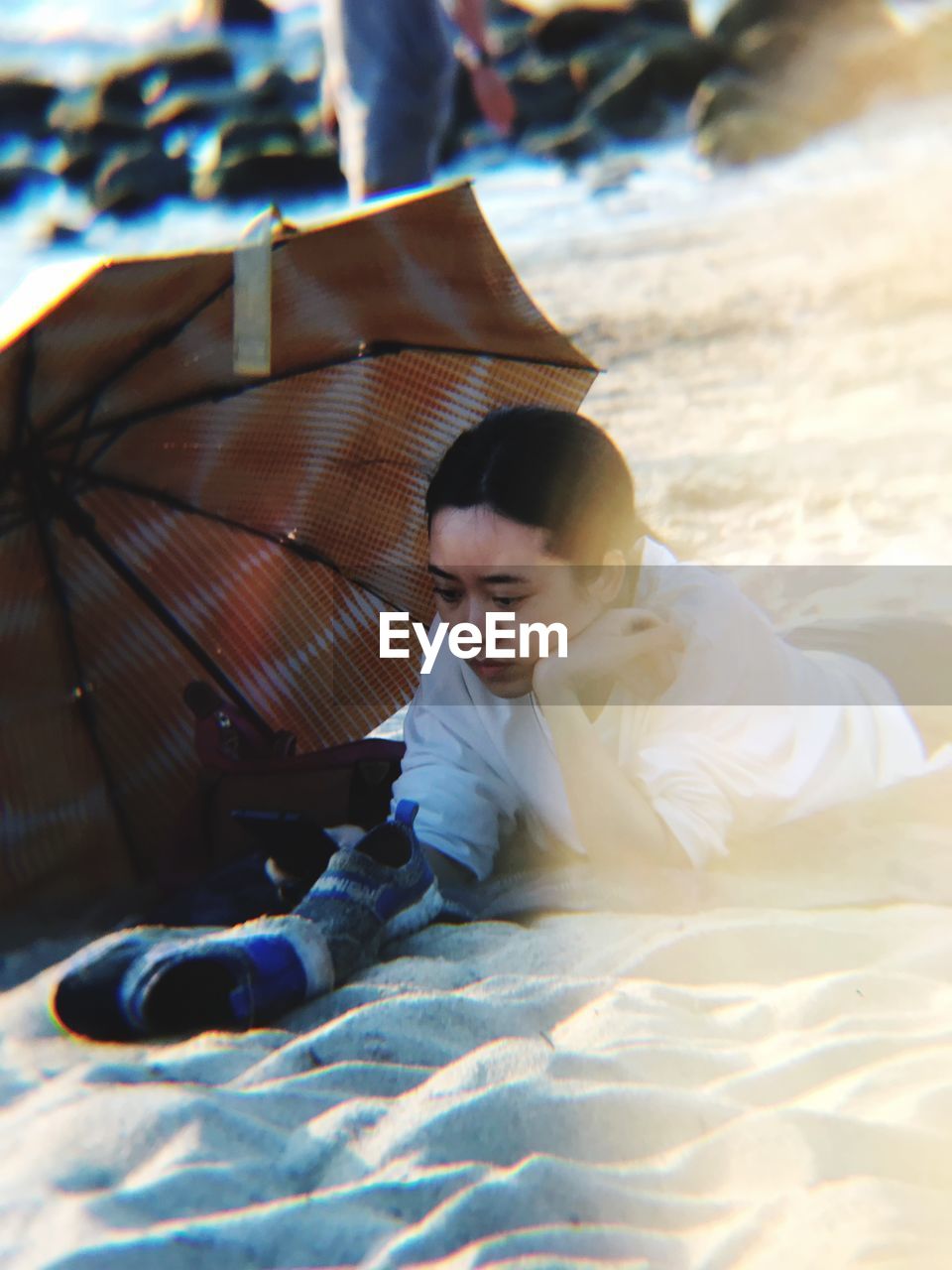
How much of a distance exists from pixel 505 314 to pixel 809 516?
1702mm

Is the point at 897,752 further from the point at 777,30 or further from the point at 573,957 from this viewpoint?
the point at 777,30

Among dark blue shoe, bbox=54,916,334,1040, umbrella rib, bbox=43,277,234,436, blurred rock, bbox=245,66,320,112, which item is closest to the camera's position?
dark blue shoe, bbox=54,916,334,1040

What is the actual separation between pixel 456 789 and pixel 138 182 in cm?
1416

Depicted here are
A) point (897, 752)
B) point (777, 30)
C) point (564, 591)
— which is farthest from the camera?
point (777, 30)

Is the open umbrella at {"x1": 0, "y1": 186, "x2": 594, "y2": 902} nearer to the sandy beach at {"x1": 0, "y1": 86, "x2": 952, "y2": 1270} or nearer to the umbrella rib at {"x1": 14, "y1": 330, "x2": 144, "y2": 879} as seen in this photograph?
the umbrella rib at {"x1": 14, "y1": 330, "x2": 144, "y2": 879}

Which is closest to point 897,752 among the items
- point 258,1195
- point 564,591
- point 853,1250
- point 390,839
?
point 564,591

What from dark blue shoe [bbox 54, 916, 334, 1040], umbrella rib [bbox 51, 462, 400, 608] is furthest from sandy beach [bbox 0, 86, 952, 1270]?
umbrella rib [bbox 51, 462, 400, 608]

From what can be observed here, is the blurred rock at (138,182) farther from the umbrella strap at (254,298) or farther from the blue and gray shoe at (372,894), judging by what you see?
the blue and gray shoe at (372,894)

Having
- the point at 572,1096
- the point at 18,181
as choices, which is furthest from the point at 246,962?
the point at 18,181

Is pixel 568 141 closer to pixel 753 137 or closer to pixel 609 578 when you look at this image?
pixel 753 137

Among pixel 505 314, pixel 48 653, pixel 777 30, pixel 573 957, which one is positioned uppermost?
pixel 777 30

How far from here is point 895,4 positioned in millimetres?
16734

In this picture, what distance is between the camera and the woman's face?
240 cm

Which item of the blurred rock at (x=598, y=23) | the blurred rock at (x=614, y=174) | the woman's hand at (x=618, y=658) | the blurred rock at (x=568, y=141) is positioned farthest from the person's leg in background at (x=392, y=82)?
the blurred rock at (x=598, y=23)
